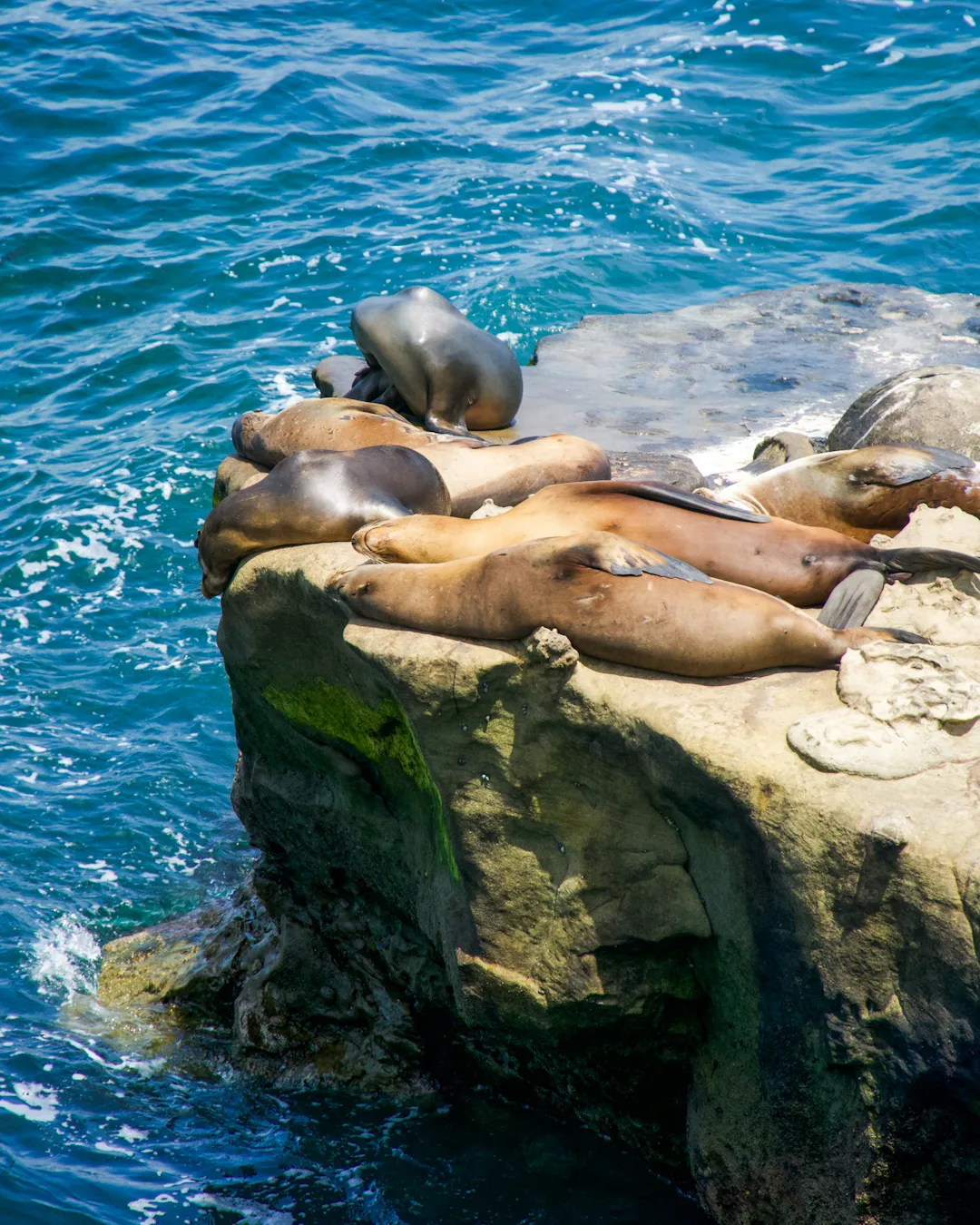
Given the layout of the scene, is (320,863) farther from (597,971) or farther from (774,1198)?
(774,1198)

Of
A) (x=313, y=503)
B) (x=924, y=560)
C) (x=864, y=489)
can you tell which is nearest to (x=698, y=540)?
(x=924, y=560)

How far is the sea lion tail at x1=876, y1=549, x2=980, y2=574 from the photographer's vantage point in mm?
4445

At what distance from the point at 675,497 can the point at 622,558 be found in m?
0.71

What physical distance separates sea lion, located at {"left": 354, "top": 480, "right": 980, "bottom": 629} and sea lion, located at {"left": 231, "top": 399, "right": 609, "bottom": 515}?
1111mm

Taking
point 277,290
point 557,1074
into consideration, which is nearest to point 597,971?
point 557,1074

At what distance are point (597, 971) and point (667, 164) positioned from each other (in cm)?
1223

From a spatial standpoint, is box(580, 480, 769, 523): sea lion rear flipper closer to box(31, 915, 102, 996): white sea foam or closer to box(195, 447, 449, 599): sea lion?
box(195, 447, 449, 599): sea lion

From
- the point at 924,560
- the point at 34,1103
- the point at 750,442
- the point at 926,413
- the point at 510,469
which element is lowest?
the point at 34,1103

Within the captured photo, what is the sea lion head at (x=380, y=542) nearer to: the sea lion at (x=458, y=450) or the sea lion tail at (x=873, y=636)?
the sea lion at (x=458, y=450)

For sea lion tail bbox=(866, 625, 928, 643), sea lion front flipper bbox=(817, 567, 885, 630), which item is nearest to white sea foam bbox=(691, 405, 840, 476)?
sea lion front flipper bbox=(817, 567, 885, 630)

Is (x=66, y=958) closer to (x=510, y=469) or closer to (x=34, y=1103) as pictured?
(x=34, y=1103)

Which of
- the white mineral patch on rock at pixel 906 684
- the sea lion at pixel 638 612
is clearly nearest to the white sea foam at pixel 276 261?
the sea lion at pixel 638 612

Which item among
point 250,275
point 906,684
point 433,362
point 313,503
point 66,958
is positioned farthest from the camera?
point 250,275

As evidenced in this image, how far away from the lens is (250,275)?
1242cm
